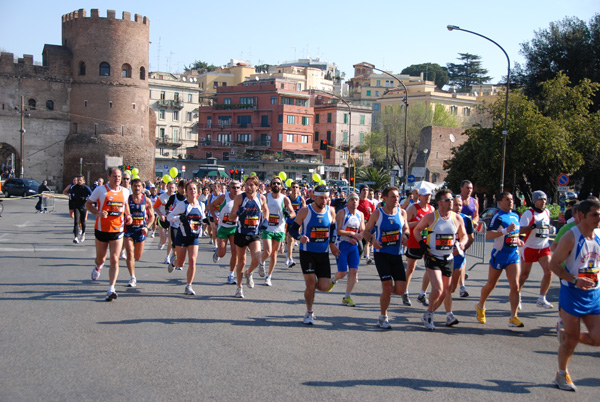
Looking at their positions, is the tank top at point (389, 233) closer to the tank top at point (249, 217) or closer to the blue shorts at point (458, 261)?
the blue shorts at point (458, 261)

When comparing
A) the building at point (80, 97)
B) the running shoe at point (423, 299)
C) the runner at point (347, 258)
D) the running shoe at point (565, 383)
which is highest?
the building at point (80, 97)

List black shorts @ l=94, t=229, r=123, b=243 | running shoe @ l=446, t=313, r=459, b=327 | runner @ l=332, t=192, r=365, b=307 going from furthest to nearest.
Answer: runner @ l=332, t=192, r=365, b=307, black shorts @ l=94, t=229, r=123, b=243, running shoe @ l=446, t=313, r=459, b=327

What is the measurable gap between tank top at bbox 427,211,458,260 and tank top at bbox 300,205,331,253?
1419mm

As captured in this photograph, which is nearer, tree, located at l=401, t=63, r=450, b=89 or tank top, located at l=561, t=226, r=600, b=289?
tank top, located at l=561, t=226, r=600, b=289

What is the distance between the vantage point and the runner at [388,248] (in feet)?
26.9

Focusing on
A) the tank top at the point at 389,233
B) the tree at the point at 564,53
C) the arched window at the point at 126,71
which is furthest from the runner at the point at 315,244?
the arched window at the point at 126,71

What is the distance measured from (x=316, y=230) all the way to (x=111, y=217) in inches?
132

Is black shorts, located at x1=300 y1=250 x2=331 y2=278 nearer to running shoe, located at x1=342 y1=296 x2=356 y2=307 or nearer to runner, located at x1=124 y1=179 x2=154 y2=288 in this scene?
running shoe, located at x1=342 y1=296 x2=356 y2=307

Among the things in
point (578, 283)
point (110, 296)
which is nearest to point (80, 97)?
point (110, 296)

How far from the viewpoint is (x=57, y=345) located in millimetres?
6871

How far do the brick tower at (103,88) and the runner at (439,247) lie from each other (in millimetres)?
55568

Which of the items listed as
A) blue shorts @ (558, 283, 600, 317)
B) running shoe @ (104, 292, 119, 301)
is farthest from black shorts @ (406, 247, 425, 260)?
running shoe @ (104, 292, 119, 301)

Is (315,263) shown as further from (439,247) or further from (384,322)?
(439,247)

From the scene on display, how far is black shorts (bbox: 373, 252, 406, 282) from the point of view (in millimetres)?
8266
